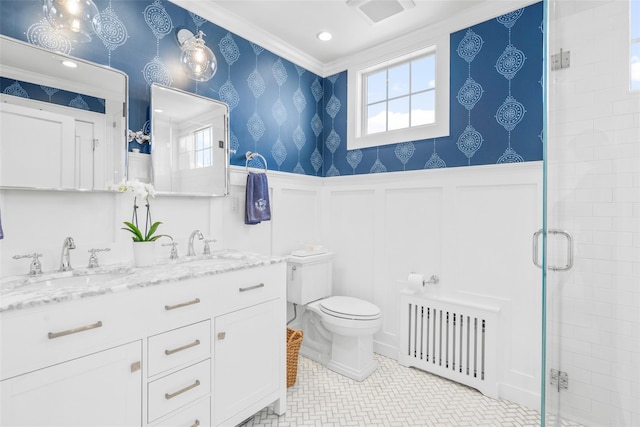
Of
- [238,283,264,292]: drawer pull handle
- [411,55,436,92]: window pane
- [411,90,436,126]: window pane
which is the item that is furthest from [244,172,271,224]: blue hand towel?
[411,55,436,92]: window pane

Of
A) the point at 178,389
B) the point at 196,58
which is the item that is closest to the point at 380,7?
the point at 196,58

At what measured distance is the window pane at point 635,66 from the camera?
1.38 meters

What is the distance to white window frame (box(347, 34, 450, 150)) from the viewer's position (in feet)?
7.82

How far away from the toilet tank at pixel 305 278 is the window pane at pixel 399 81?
1543 millimetres

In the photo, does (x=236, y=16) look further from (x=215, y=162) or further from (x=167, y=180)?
(x=167, y=180)

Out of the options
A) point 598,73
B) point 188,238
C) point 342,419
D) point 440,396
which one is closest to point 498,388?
point 440,396

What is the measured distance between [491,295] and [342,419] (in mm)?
1249

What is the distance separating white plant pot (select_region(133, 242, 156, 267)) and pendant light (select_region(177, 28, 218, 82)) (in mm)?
1107

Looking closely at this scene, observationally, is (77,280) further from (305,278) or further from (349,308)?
(349,308)

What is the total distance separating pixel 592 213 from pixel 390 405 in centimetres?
155

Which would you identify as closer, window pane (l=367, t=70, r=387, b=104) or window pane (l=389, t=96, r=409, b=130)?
window pane (l=389, t=96, r=409, b=130)

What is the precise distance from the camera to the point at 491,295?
2148 mm

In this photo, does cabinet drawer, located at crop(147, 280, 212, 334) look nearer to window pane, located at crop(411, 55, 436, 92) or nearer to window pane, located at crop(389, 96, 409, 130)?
window pane, located at crop(389, 96, 409, 130)

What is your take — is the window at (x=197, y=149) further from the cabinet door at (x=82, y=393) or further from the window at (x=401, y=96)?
the window at (x=401, y=96)
